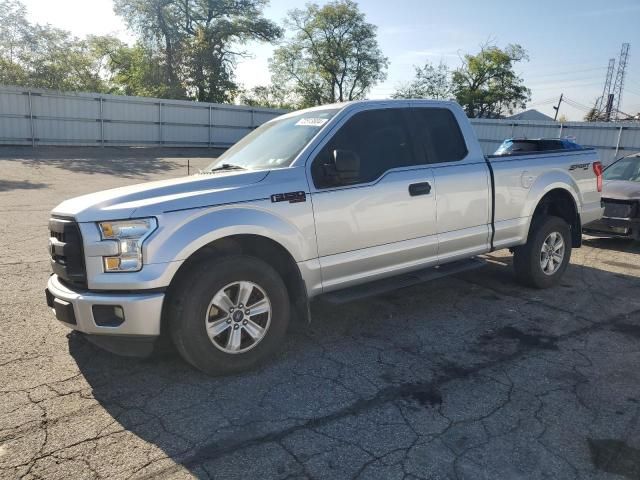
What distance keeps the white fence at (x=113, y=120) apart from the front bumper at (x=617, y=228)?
777 inches

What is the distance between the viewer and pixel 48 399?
10.7 feet

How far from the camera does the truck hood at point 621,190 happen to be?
8.14 meters

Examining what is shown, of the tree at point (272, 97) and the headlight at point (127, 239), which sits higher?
the tree at point (272, 97)

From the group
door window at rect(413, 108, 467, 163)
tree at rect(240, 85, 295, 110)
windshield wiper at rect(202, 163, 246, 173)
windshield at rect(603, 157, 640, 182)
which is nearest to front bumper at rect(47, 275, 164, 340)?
windshield wiper at rect(202, 163, 246, 173)

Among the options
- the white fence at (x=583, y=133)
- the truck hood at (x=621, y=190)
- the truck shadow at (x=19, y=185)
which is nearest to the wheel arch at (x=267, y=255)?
the truck hood at (x=621, y=190)

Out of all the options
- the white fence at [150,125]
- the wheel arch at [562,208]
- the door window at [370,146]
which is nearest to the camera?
the door window at [370,146]

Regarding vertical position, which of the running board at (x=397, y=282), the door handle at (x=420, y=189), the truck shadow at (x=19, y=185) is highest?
the door handle at (x=420, y=189)

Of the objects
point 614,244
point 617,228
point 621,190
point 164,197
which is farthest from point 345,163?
point 614,244

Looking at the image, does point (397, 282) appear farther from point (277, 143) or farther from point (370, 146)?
point (277, 143)

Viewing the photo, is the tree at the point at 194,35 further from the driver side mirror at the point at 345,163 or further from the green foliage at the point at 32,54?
the driver side mirror at the point at 345,163

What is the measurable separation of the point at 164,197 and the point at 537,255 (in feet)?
13.7

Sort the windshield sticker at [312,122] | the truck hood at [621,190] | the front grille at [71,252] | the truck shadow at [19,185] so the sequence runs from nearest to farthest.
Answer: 1. the front grille at [71,252]
2. the windshield sticker at [312,122]
3. the truck hood at [621,190]
4. the truck shadow at [19,185]

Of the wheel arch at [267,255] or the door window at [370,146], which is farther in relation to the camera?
the door window at [370,146]

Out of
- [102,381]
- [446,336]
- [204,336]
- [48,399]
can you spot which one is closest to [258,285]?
[204,336]
